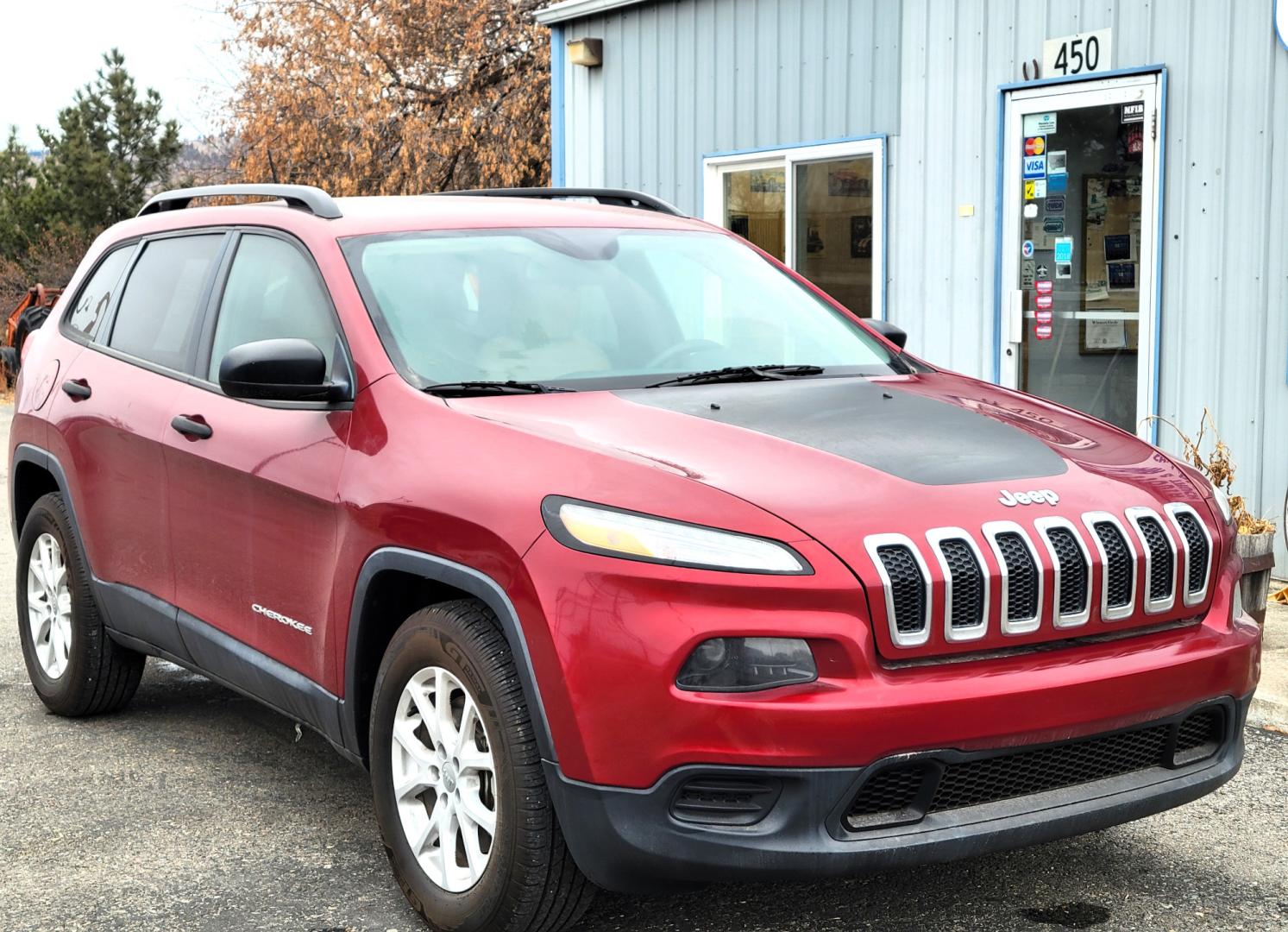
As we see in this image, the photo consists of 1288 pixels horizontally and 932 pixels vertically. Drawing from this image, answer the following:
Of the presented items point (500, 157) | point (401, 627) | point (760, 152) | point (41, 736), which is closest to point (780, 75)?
point (760, 152)

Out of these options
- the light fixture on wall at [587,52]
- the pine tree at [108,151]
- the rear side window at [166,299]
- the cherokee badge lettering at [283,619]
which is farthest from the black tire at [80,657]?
the pine tree at [108,151]

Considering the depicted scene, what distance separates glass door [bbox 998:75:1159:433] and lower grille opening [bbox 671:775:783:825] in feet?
18.7

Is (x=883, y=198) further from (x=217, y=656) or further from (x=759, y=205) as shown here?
(x=217, y=656)

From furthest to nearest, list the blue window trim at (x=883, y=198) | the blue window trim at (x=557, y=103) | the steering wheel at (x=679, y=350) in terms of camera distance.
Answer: the blue window trim at (x=557, y=103) → the blue window trim at (x=883, y=198) → the steering wheel at (x=679, y=350)

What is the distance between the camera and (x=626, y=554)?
3.03 meters

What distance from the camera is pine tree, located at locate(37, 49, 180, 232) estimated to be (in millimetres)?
45188

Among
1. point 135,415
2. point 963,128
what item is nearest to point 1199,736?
point 135,415

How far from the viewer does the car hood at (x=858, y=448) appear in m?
3.14

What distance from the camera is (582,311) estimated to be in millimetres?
4281

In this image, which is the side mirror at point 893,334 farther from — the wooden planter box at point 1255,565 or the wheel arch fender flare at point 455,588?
the wheel arch fender flare at point 455,588

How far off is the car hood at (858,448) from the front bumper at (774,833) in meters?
0.49

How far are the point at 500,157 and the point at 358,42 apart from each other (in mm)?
3062

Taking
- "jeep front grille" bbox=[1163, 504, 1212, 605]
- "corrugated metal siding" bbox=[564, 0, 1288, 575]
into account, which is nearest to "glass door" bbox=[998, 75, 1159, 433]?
"corrugated metal siding" bbox=[564, 0, 1288, 575]

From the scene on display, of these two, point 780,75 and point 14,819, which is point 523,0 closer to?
point 780,75
